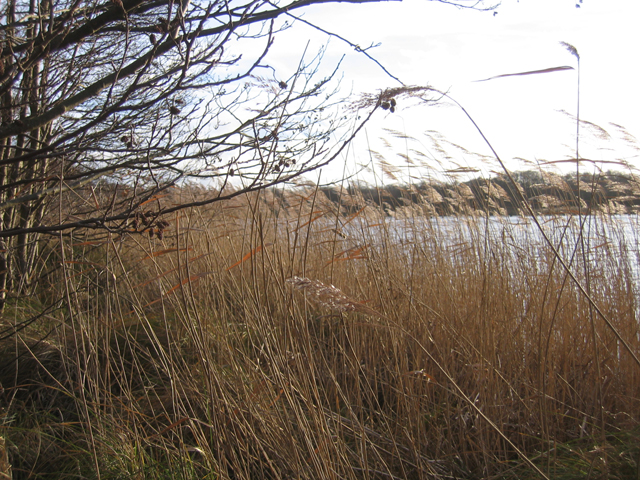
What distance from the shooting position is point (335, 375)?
67.1 inches

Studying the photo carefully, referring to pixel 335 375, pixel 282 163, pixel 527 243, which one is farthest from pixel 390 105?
pixel 527 243

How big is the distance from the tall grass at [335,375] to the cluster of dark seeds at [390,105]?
35 centimetres

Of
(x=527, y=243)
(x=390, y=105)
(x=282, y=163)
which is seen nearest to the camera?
(x=390, y=105)

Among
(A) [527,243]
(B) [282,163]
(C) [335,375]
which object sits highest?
(B) [282,163]

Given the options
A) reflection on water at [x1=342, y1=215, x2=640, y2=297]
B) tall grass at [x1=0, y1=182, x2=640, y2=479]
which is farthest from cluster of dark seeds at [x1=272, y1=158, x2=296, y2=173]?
reflection on water at [x1=342, y1=215, x2=640, y2=297]

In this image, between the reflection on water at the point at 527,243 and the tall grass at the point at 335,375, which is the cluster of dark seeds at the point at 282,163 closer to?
the tall grass at the point at 335,375

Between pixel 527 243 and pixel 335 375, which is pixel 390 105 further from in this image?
pixel 527 243

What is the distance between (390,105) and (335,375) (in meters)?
1.10

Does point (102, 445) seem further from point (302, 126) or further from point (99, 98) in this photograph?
point (99, 98)

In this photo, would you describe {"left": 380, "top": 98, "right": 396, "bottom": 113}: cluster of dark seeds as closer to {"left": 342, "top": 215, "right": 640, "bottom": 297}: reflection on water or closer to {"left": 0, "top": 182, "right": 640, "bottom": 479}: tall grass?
{"left": 0, "top": 182, "right": 640, "bottom": 479}: tall grass

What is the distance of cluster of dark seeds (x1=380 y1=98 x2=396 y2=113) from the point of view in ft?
3.62

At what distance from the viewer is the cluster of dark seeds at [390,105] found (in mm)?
1104

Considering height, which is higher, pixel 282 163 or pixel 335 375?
pixel 282 163

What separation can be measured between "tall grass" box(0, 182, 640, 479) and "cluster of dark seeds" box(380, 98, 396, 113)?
0.35 metres
